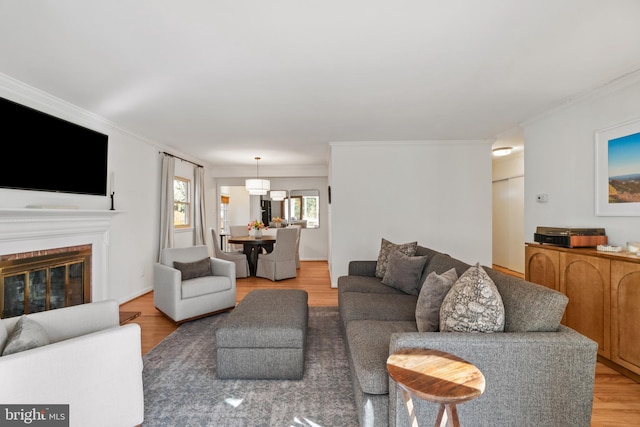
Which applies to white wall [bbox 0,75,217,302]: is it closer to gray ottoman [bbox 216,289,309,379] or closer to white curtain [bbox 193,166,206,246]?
white curtain [bbox 193,166,206,246]

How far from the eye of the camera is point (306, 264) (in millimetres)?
7391

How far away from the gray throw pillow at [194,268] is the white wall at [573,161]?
4.19m

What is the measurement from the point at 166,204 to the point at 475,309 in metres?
5.06

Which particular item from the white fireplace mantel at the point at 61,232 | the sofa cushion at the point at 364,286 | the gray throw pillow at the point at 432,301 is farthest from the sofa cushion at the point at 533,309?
the white fireplace mantel at the point at 61,232

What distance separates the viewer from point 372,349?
1.73 meters

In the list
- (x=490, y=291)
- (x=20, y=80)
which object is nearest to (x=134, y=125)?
(x=20, y=80)

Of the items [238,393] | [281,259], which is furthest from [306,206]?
[238,393]

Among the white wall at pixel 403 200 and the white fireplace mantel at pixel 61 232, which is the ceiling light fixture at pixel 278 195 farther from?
the white fireplace mantel at pixel 61 232

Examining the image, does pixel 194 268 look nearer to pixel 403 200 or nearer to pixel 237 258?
pixel 237 258

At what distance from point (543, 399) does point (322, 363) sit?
154 centimetres

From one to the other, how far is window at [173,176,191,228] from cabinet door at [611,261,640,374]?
629cm

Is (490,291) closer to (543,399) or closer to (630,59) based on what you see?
(543,399)

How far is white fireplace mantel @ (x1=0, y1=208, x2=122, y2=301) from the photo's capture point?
2.62 m

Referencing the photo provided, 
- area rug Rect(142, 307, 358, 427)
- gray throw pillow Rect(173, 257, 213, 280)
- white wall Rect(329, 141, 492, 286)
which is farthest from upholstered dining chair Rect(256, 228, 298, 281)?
area rug Rect(142, 307, 358, 427)
